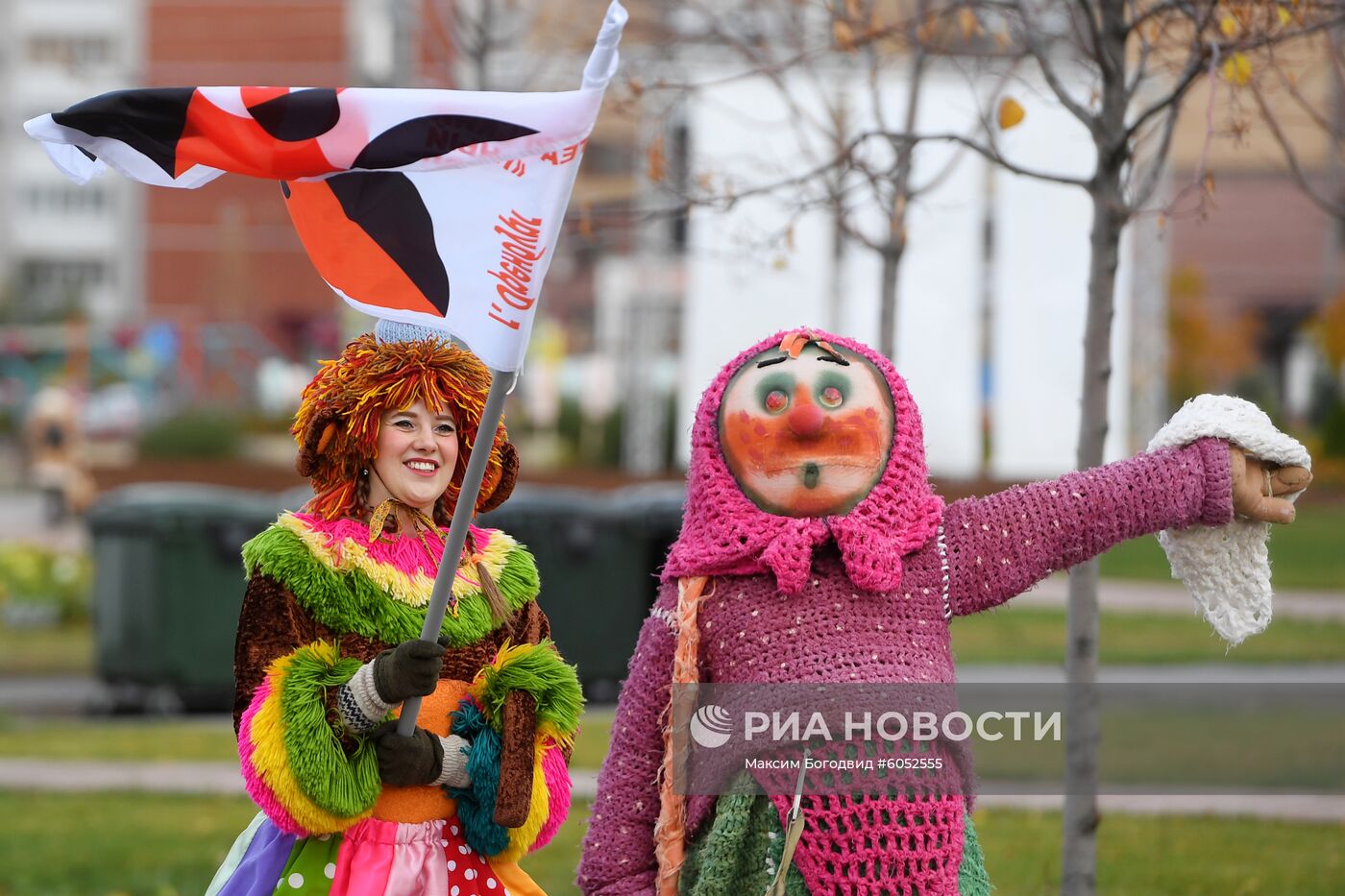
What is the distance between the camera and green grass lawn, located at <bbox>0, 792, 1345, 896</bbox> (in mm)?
→ 5746

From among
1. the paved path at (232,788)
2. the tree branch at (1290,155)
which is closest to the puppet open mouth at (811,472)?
the tree branch at (1290,155)

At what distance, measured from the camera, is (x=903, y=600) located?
3312mm

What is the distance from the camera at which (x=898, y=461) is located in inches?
132

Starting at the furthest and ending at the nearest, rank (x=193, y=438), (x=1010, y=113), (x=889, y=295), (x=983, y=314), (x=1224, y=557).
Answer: (x=193, y=438) < (x=983, y=314) < (x=889, y=295) < (x=1010, y=113) < (x=1224, y=557)

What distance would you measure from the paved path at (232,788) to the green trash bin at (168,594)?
5.37 ft

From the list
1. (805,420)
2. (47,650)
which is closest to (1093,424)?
(805,420)

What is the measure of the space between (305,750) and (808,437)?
1113mm

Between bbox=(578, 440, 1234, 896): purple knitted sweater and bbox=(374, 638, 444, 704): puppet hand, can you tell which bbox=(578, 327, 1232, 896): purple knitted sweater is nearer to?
bbox=(578, 440, 1234, 896): purple knitted sweater

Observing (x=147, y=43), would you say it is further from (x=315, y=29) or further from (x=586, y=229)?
(x=586, y=229)

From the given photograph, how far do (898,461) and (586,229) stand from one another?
2.18 meters

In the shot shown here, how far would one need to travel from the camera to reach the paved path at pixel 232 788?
274 inches

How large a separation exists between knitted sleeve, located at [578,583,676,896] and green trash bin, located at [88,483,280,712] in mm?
6780

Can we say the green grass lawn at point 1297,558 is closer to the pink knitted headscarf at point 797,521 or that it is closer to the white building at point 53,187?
the pink knitted headscarf at point 797,521

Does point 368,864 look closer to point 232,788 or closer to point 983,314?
point 232,788
